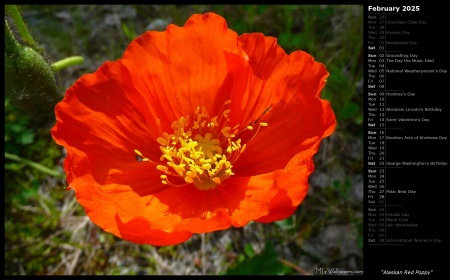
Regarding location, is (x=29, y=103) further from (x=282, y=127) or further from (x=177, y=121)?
(x=282, y=127)

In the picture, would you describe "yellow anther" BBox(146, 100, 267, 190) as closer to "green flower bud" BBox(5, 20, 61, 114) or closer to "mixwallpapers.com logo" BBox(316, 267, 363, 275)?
"green flower bud" BBox(5, 20, 61, 114)

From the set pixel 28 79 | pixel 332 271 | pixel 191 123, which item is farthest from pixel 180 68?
pixel 332 271

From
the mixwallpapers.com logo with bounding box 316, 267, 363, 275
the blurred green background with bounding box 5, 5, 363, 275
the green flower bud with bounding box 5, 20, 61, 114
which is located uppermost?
the green flower bud with bounding box 5, 20, 61, 114

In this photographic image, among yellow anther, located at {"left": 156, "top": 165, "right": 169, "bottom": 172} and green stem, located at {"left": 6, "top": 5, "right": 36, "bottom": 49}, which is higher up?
green stem, located at {"left": 6, "top": 5, "right": 36, "bottom": 49}

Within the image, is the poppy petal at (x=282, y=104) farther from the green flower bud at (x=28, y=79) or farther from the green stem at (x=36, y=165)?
the green stem at (x=36, y=165)
